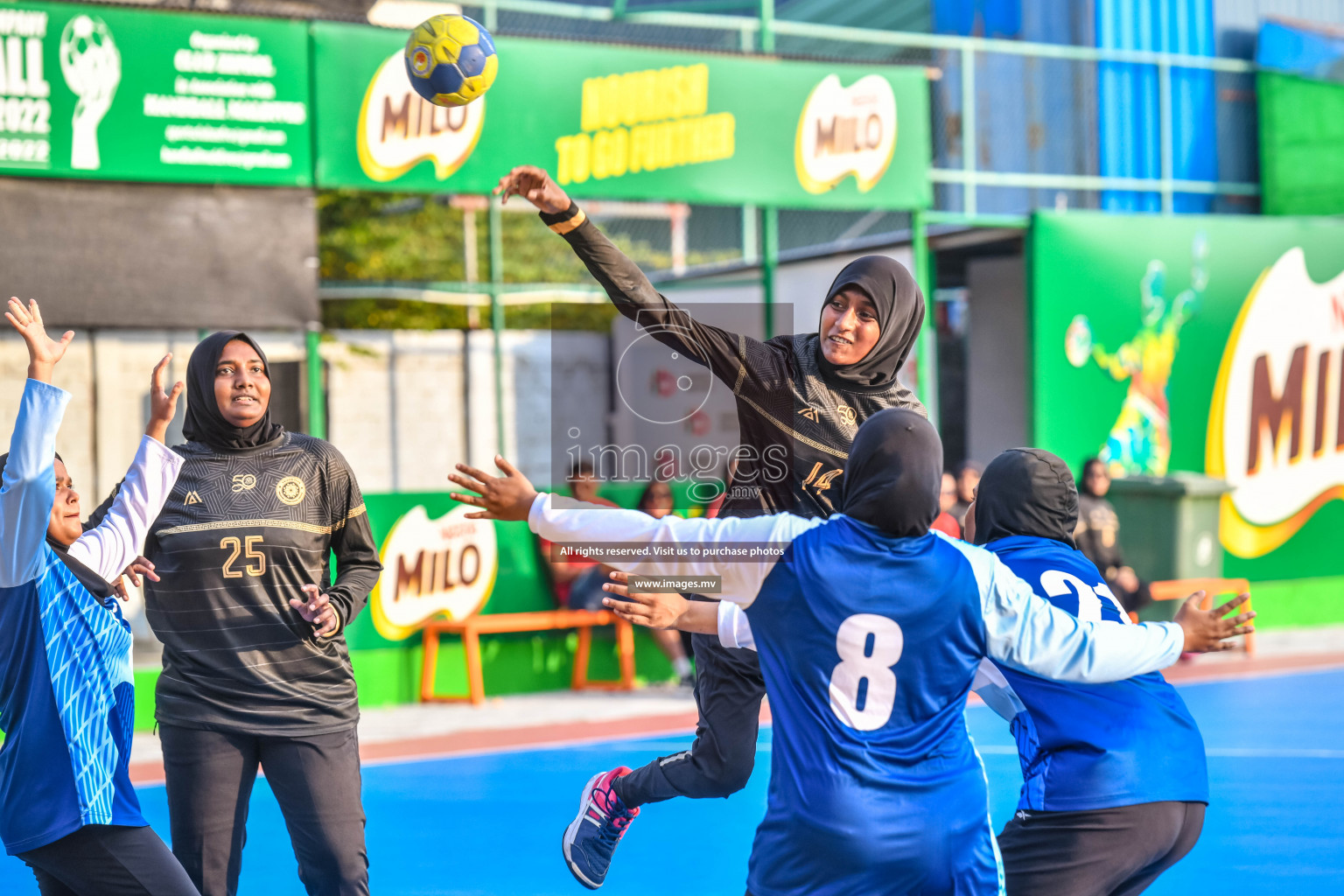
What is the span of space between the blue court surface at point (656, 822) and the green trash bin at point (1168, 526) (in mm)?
2889

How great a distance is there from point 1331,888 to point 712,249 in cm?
1558

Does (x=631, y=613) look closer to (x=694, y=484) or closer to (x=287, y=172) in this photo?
(x=287, y=172)

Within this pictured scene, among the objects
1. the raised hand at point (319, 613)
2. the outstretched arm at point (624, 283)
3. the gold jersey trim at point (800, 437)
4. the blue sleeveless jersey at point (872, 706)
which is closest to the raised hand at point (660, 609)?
the blue sleeveless jersey at point (872, 706)

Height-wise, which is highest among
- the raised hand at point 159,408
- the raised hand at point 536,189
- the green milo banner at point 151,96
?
the green milo banner at point 151,96

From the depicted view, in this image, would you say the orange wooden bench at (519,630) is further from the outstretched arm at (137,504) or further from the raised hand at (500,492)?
the raised hand at (500,492)

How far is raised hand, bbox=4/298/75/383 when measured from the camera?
3.55m

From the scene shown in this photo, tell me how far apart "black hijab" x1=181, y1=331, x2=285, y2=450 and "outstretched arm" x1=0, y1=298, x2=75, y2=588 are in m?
0.88

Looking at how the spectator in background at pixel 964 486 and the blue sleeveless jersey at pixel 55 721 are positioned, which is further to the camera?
the spectator in background at pixel 964 486

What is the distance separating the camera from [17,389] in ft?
41.1

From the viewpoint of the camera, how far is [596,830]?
5230 mm

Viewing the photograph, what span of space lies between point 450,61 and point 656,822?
3.98m

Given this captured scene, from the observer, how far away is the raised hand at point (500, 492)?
322 cm

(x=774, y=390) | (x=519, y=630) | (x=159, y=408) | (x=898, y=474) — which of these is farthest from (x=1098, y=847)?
(x=519, y=630)

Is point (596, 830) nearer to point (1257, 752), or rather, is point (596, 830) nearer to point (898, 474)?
point (898, 474)
